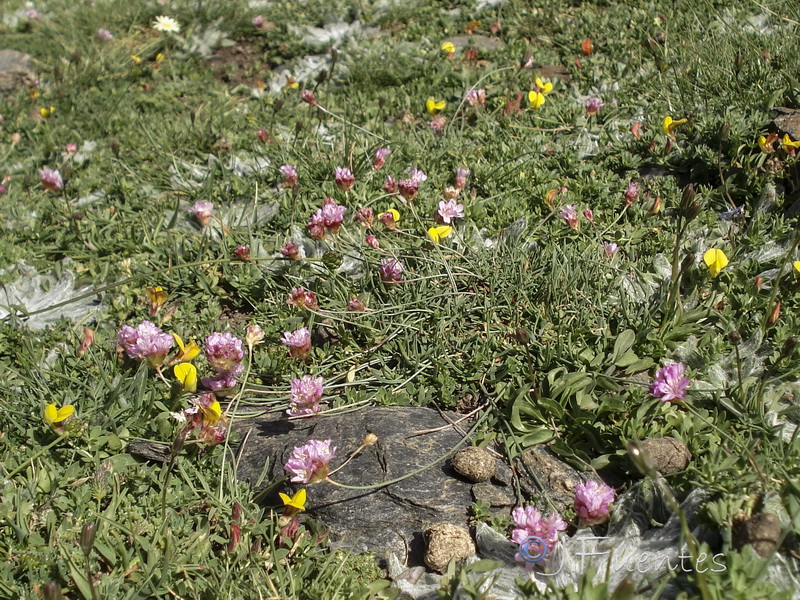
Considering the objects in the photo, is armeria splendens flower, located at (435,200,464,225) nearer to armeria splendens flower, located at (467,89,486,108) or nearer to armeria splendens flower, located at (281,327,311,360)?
armeria splendens flower, located at (281,327,311,360)

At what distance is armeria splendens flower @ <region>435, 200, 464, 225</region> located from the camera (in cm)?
303

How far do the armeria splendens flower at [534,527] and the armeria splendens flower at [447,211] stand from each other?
1428 mm

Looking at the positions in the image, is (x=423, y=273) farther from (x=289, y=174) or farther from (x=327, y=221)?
(x=289, y=174)

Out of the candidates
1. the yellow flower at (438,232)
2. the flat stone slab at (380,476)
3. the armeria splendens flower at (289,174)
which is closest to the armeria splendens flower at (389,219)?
the yellow flower at (438,232)

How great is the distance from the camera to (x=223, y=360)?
8.45ft

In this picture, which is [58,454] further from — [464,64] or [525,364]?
[464,64]

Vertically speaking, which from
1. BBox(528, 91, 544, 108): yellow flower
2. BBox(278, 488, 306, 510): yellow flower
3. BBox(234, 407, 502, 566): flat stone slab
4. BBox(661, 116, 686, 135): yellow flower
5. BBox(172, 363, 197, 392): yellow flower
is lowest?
BBox(234, 407, 502, 566): flat stone slab

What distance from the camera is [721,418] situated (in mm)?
2244

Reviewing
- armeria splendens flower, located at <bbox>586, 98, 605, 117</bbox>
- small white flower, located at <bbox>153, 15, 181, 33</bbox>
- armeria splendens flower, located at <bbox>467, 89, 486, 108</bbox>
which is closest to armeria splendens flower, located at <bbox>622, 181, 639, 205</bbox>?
armeria splendens flower, located at <bbox>586, 98, 605, 117</bbox>

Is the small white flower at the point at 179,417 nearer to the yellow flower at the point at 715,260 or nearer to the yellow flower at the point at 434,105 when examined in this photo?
the yellow flower at the point at 715,260

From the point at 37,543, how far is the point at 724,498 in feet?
6.81

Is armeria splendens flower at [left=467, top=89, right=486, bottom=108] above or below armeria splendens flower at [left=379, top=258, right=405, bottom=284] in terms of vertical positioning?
above

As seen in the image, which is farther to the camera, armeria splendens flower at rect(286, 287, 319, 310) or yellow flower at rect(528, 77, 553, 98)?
yellow flower at rect(528, 77, 553, 98)

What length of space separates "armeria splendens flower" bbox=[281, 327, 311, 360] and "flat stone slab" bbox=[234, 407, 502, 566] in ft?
0.93
